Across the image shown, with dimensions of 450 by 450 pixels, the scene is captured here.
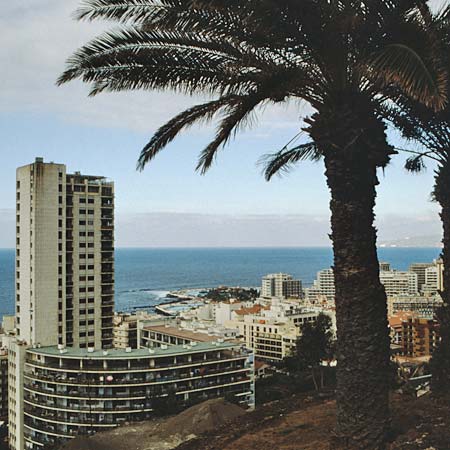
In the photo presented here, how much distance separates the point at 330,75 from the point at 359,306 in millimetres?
2319

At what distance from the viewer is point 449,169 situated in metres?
8.03

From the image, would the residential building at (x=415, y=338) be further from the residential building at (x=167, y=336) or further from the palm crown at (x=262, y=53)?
the palm crown at (x=262, y=53)

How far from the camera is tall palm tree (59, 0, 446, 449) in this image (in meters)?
5.27

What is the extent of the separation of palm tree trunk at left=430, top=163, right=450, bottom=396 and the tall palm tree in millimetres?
2528

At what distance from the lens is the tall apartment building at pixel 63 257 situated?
31938mm

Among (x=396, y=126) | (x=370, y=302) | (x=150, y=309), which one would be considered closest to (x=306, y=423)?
(x=370, y=302)

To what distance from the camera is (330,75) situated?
18.5 feet

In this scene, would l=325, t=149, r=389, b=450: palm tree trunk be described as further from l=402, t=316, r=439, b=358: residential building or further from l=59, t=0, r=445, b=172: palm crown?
l=402, t=316, r=439, b=358: residential building

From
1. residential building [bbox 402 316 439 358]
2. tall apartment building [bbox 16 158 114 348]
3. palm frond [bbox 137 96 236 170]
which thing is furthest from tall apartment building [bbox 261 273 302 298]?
palm frond [bbox 137 96 236 170]

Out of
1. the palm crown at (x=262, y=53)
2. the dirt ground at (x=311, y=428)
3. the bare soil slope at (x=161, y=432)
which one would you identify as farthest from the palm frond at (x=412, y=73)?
the bare soil slope at (x=161, y=432)

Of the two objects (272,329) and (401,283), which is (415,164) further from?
(401,283)

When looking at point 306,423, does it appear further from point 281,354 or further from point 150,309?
point 150,309

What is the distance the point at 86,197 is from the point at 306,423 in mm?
29005

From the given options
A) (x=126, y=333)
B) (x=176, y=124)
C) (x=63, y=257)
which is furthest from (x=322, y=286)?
(x=176, y=124)
